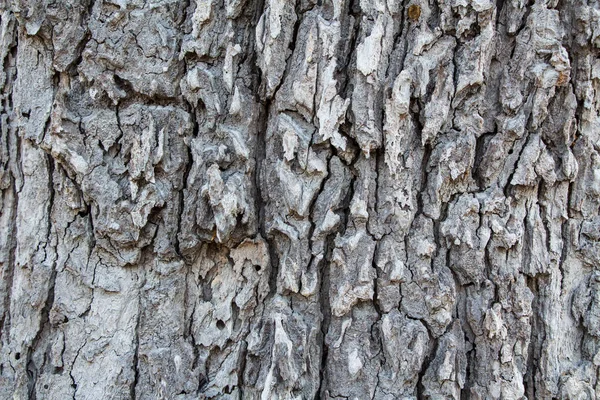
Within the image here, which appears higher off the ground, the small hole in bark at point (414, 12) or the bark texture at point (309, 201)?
the small hole in bark at point (414, 12)

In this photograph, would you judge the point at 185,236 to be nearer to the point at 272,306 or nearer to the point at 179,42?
the point at 272,306

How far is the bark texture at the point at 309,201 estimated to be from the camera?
3.54 feet

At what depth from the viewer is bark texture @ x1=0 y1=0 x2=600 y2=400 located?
1.08m

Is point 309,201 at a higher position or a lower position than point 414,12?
lower

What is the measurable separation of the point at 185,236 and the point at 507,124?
2.61 ft

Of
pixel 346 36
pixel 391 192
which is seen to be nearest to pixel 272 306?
pixel 391 192

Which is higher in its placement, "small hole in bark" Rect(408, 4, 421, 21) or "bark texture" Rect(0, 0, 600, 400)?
"small hole in bark" Rect(408, 4, 421, 21)

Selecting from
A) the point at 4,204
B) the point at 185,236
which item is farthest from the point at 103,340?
the point at 4,204

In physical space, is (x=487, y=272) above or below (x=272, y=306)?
above

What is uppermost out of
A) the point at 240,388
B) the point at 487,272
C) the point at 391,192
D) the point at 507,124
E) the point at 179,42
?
the point at 179,42

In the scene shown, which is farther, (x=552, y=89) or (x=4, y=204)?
(x=4, y=204)

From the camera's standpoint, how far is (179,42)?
3.84 ft

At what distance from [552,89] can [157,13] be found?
37.4 inches

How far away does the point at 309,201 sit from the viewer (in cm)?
108
